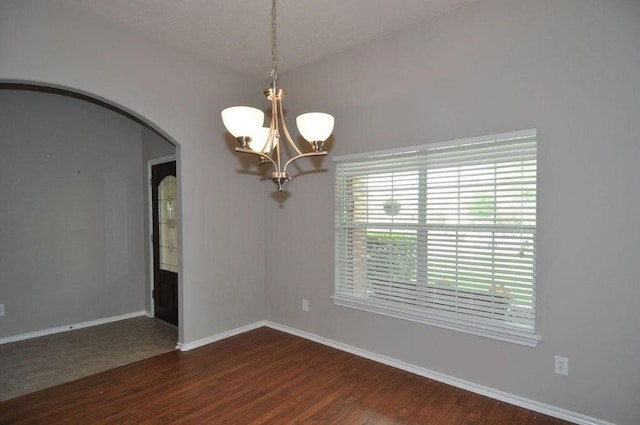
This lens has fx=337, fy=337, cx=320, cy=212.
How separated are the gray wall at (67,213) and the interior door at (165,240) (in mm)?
316

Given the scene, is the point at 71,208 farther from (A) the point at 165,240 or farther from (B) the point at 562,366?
(B) the point at 562,366

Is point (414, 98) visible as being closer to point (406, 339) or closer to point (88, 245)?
point (406, 339)

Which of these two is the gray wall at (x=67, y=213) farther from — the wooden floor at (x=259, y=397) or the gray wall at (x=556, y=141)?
the gray wall at (x=556, y=141)

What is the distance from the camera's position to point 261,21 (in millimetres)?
3016

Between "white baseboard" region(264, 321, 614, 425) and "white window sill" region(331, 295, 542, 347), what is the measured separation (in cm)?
43

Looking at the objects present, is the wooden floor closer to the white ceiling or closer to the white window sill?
the white window sill

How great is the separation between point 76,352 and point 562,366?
178 inches

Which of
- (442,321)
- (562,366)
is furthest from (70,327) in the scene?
(562,366)

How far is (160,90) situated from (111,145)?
1809 mm

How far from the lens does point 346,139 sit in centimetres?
361

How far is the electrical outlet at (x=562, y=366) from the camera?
2.38 metres

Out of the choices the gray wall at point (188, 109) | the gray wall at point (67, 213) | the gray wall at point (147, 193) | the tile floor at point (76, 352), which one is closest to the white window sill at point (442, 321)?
the gray wall at point (188, 109)

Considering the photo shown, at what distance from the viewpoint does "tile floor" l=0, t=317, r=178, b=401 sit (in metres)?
3.02

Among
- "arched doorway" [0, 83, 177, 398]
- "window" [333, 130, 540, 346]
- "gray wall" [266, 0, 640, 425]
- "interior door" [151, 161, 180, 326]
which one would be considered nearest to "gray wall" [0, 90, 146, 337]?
"arched doorway" [0, 83, 177, 398]
